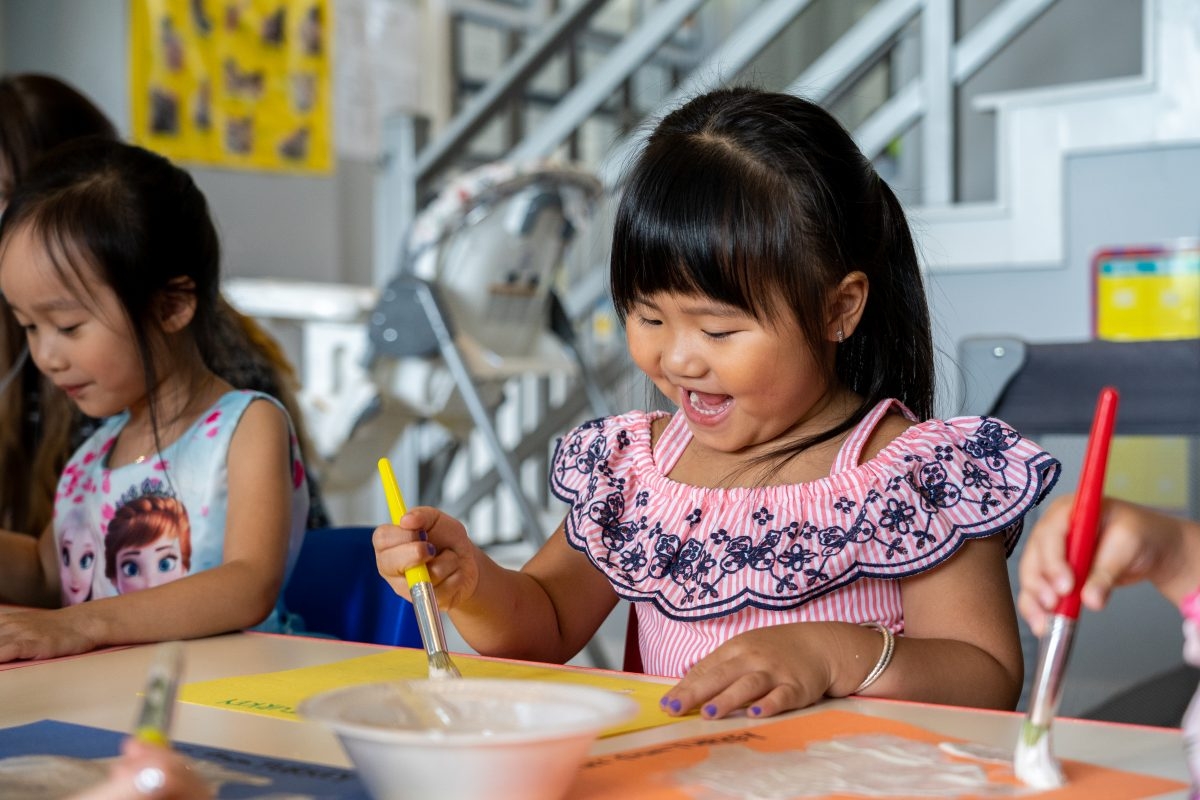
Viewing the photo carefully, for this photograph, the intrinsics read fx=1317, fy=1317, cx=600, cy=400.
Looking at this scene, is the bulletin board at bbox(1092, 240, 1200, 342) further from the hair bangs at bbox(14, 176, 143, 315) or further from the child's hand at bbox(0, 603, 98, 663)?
the child's hand at bbox(0, 603, 98, 663)

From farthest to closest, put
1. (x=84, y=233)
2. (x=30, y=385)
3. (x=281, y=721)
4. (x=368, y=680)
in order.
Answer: (x=30, y=385) → (x=84, y=233) → (x=368, y=680) → (x=281, y=721)

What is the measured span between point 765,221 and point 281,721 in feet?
1.45

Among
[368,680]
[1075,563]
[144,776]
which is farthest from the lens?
[368,680]

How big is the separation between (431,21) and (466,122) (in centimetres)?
152

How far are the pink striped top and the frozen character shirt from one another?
0.35m

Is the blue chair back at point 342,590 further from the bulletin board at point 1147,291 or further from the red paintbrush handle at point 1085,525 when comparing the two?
the bulletin board at point 1147,291

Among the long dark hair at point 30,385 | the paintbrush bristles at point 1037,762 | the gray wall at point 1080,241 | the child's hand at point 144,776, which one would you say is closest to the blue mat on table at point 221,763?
the child's hand at point 144,776

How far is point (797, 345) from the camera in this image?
0.86 m

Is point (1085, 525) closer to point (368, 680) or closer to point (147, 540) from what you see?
point (368, 680)

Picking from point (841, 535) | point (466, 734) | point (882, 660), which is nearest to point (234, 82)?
point (841, 535)

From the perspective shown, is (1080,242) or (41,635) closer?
(41,635)

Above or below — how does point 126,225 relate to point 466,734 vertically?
above

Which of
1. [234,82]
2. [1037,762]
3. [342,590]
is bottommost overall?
[342,590]

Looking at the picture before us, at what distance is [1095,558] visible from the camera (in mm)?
479
